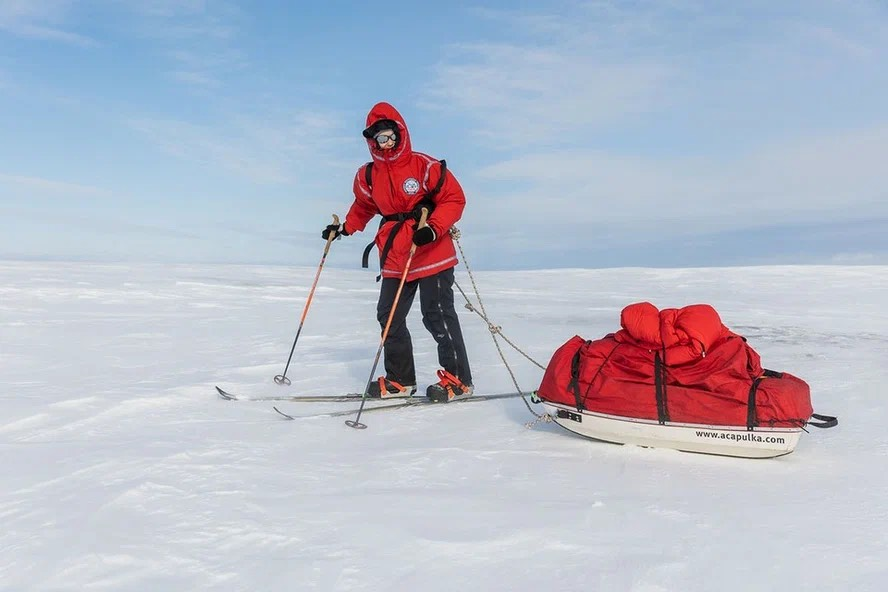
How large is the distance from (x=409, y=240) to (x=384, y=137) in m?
0.71

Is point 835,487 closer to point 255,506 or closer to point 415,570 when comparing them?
point 415,570

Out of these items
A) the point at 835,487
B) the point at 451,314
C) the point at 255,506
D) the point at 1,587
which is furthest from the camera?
the point at 451,314

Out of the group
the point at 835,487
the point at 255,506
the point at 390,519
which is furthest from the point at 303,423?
the point at 835,487

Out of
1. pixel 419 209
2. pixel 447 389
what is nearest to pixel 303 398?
pixel 447 389

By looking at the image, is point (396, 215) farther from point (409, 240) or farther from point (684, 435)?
point (684, 435)

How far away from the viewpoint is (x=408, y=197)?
173 inches

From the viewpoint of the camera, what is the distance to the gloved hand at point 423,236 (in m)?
4.08

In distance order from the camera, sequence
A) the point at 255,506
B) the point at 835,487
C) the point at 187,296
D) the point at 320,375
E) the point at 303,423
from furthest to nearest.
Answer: the point at 187,296
the point at 320,375
the point at 303,423
the point at 835,487
the point at 255,506

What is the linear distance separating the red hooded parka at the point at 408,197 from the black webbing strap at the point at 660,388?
1687mm

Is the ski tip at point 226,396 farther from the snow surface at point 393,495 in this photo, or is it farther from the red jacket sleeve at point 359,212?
the red jacket sleeve at point 359,212

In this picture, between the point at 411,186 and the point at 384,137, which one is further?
the point at 411,186

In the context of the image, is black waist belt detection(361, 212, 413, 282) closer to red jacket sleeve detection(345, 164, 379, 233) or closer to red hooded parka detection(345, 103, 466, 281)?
red hooded parka detection(345, 103, 466, 281)

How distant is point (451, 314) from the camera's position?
4531 mm

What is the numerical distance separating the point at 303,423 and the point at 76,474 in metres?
1.26
